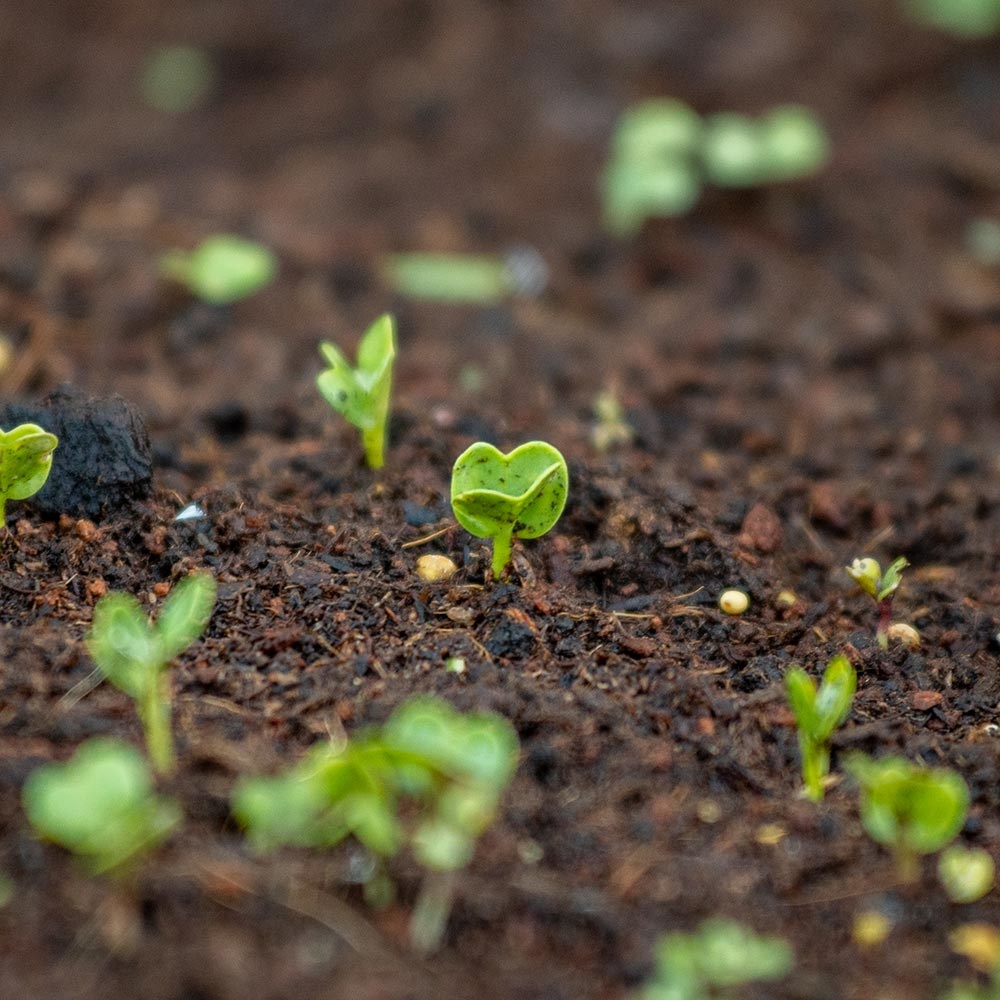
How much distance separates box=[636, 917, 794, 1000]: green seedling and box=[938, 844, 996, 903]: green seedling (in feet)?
0.86

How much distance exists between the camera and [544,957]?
1445 mm

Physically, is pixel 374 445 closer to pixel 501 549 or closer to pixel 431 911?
pixel 501 549

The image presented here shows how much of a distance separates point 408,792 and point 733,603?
82cm

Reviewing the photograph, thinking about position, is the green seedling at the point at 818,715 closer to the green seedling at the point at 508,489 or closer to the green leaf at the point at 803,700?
the green leaf at the point at 803,700

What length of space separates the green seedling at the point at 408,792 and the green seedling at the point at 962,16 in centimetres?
384

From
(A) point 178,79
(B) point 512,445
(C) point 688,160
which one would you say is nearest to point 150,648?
(B) point 512,445

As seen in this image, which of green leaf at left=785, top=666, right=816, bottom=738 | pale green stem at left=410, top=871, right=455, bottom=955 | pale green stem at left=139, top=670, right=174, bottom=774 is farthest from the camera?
green leaf at left=785, top=666, right=816, bottom=738

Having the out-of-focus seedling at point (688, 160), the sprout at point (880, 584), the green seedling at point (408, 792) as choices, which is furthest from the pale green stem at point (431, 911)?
the out-of-focus seedling at point (688, 160)

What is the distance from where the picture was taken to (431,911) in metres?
1.45

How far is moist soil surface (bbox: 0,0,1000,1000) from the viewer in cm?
148

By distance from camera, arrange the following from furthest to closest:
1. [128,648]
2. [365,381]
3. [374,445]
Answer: [374,445], [365,381], [128,648]

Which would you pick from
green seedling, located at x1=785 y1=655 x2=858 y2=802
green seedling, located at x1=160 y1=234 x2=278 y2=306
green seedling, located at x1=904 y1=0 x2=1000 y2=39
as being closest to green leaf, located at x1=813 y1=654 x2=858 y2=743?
green seedling, located at x1=785 y1=655 x2=858 y2=802

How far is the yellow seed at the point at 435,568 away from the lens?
2.04m

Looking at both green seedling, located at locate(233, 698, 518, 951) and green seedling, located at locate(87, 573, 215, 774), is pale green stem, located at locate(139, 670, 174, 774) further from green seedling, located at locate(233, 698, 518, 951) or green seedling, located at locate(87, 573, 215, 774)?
green seedling, located at locate(233, 698, 518, 951)
